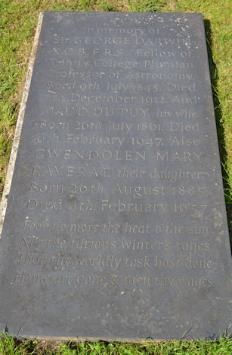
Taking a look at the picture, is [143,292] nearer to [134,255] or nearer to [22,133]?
[134,255]

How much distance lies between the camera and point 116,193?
322 centimetres

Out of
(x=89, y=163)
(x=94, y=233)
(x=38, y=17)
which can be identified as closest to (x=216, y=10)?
(x=38, y=17)

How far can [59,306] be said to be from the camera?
279cm

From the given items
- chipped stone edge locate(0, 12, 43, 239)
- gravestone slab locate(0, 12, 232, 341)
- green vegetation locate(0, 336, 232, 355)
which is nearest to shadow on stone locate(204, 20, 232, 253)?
gravestone slab locate(0, 12, 232, 341)

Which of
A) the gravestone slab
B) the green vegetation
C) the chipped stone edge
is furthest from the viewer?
the chipped stone edge

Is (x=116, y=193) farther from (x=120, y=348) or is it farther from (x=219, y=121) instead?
(x=219, y=121)

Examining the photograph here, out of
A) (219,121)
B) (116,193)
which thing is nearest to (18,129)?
(116,193)

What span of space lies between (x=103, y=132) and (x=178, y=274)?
130cm

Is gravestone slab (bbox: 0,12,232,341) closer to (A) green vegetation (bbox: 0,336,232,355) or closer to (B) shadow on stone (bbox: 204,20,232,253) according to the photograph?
(A) green vegetation (bbox: 0,336,232,355)

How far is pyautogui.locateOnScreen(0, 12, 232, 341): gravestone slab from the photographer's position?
2.78 metres

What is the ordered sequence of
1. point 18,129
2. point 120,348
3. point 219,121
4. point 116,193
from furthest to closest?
point 219,121 < point 18,129 < point 116,193 < point 120,348

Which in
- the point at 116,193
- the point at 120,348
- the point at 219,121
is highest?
the point at 219,121

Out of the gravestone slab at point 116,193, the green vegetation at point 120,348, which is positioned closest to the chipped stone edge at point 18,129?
the gravestone slab at point 116,193

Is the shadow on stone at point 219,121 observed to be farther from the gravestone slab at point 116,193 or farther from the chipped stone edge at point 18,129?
the chipped stone edge at point 18,129
